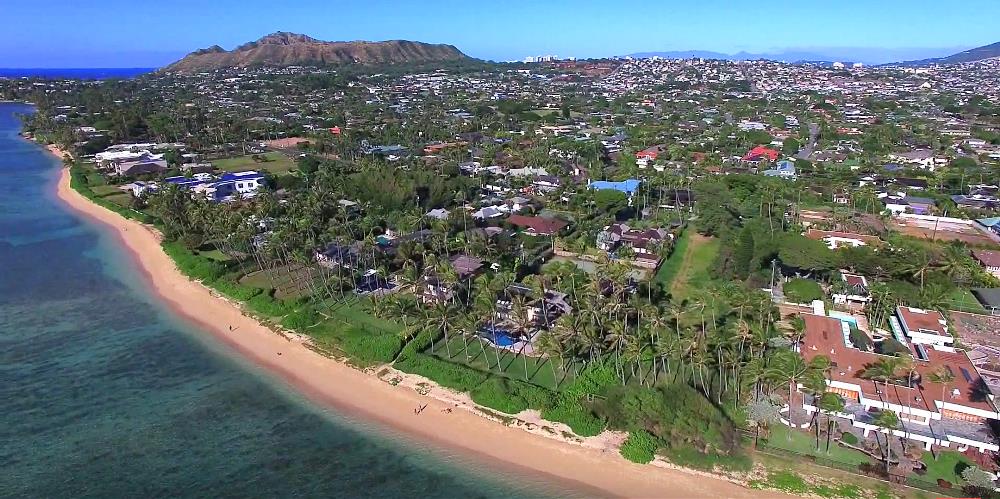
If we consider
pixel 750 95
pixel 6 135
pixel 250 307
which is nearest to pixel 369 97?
pixel 6 135

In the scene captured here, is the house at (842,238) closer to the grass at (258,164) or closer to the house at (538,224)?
the house at (538,224)

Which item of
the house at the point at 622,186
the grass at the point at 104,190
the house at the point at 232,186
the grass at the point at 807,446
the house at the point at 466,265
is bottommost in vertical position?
the grass at the point at 807,446

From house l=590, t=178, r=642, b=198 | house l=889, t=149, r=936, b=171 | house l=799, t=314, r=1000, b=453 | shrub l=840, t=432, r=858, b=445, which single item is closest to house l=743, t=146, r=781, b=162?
house l=889, t=149, r=936, b=171

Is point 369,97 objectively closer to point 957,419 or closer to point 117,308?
point 117,308

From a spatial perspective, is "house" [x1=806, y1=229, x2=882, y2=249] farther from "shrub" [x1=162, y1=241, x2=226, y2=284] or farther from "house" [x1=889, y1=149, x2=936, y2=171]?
"shrub" [x1=162, y1=241, x2=226, y2=284]

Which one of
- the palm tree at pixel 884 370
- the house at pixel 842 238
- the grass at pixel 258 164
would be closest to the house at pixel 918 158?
the house at pixel 842 238

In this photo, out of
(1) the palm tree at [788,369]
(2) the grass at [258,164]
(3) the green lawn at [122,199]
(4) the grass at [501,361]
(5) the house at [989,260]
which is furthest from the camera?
→ (2) the grass at [258,164]

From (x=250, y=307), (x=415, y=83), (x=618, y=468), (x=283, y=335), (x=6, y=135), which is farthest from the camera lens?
(x=415, y=83)
